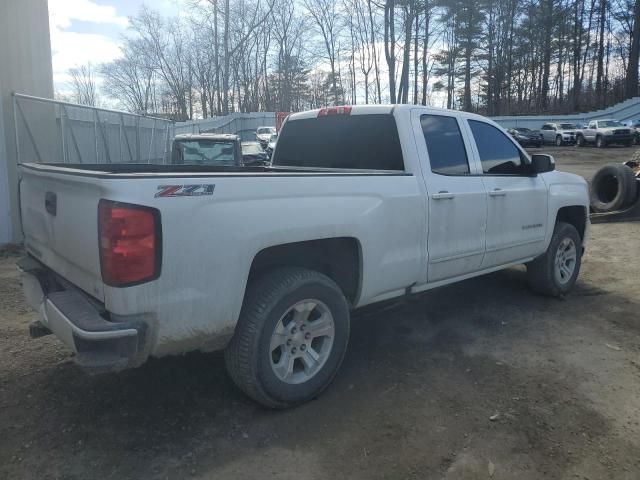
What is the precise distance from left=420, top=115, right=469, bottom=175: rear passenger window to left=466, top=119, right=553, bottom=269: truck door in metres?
0.24

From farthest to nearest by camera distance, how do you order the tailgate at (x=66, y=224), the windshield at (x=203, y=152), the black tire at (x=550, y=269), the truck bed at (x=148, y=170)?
the windshield at (x=203, y=152)
the black tire at (x=550, y=269)
the truck bed at (x=148, y=170)
the tailgate at (x=66, y=224)

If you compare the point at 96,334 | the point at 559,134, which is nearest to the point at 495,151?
the point at 96,334

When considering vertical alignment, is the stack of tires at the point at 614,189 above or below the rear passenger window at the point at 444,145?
below

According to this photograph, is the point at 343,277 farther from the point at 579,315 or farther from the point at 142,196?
the point at 579,315

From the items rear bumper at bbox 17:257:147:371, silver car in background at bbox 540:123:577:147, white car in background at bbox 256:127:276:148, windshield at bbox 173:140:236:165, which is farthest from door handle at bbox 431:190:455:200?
silver car in background at bbox 540:123:577:147

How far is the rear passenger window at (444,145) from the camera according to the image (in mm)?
4332

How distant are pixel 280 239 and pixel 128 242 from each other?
2.89ft

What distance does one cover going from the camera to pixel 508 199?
4.93m

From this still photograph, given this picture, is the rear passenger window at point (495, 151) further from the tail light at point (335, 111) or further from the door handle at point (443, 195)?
the tail light at point (335, 111)

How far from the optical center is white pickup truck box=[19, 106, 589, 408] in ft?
8.83

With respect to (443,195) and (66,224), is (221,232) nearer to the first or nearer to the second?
(66,224)

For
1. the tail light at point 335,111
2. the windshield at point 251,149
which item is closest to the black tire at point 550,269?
the tail light at point 335,111

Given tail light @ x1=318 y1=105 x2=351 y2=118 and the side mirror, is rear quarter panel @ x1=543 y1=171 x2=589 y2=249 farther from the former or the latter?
tail light @ x1=318 y1=105 x2=351 y2=118

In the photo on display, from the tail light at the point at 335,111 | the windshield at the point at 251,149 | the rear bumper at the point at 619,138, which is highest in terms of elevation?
the rear bumper at the point at 619,138
